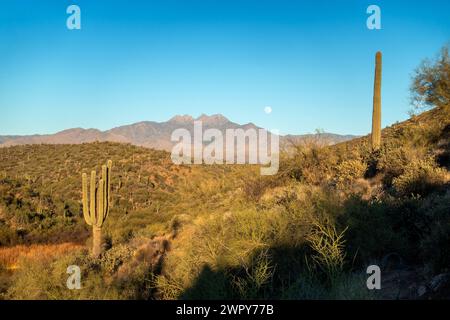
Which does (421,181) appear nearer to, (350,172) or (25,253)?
(350,172)

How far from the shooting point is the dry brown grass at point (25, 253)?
15.4m

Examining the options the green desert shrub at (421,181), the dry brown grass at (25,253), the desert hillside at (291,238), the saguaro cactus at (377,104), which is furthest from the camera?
the saguaro cactus at (377,104)

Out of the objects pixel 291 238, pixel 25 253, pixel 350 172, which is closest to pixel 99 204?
pixel 25 253

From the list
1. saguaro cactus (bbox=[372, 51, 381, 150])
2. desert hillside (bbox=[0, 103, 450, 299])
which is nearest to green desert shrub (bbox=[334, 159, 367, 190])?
desert hillside (bbox=[0, 103, 450, 299])

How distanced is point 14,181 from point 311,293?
106 ft

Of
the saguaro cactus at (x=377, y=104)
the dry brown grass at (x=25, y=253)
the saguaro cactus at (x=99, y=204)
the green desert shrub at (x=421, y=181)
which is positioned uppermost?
the saguaro cactus at (x=377, y=104)

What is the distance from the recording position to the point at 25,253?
18.0m

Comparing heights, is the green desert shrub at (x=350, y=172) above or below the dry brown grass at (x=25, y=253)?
above

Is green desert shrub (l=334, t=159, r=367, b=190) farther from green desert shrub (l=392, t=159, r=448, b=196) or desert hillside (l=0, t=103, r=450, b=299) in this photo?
green desert shrub (l=392, t=159, r=448, b=196)

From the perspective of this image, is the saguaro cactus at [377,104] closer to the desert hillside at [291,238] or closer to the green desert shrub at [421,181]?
the desert hillside at [291,238]

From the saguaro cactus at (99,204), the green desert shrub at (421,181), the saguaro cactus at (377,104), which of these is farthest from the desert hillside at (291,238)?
the saguaro cactus at (377,104)

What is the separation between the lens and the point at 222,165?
4847cm
